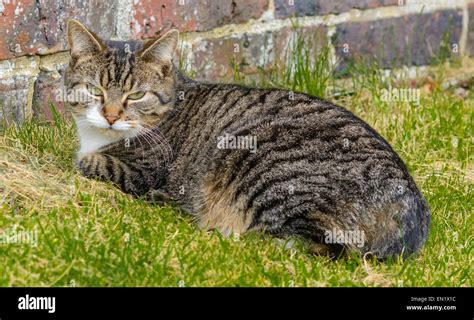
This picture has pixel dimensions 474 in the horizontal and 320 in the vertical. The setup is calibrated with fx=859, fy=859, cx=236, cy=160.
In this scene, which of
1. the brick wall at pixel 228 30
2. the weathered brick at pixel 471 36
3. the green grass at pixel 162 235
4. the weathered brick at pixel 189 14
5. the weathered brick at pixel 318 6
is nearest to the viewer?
the green grass at pixel 162 235

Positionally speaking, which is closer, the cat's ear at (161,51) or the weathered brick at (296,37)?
the cat's ear at (161,51)

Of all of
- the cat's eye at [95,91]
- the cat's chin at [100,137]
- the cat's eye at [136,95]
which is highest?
the cat's eye at [95,91]

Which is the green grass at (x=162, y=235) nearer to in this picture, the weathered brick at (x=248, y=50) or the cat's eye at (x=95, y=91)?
the cat's eye at (x=95, y=91)

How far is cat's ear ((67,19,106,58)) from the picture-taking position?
4.36 m

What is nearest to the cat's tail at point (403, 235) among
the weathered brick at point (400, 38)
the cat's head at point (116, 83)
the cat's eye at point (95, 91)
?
the cat's head at point (116, 83)

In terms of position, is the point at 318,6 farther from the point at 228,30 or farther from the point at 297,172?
the point at 297,172

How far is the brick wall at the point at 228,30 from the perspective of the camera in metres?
4.88

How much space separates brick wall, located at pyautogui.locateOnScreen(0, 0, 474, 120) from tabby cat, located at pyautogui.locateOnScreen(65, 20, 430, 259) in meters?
0.52

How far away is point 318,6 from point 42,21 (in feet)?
6.69

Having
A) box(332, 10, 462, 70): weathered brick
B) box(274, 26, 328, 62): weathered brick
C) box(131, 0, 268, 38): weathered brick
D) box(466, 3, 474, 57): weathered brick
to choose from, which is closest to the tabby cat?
box(131, 0, 268, 38): weathered brick

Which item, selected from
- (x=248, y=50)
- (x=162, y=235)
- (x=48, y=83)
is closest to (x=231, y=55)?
(x=248, y=50)

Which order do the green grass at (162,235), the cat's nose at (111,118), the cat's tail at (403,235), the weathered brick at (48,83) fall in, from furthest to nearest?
the weathered brick at (48,83), the cat's nose at (111,118), the cat's tail at (403,235), the green grass at (162,235)

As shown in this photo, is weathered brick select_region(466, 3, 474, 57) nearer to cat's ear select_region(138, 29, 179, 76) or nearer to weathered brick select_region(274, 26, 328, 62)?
weathered brick select_region(274, 26, 328, 62)

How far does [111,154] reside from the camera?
446 cm
